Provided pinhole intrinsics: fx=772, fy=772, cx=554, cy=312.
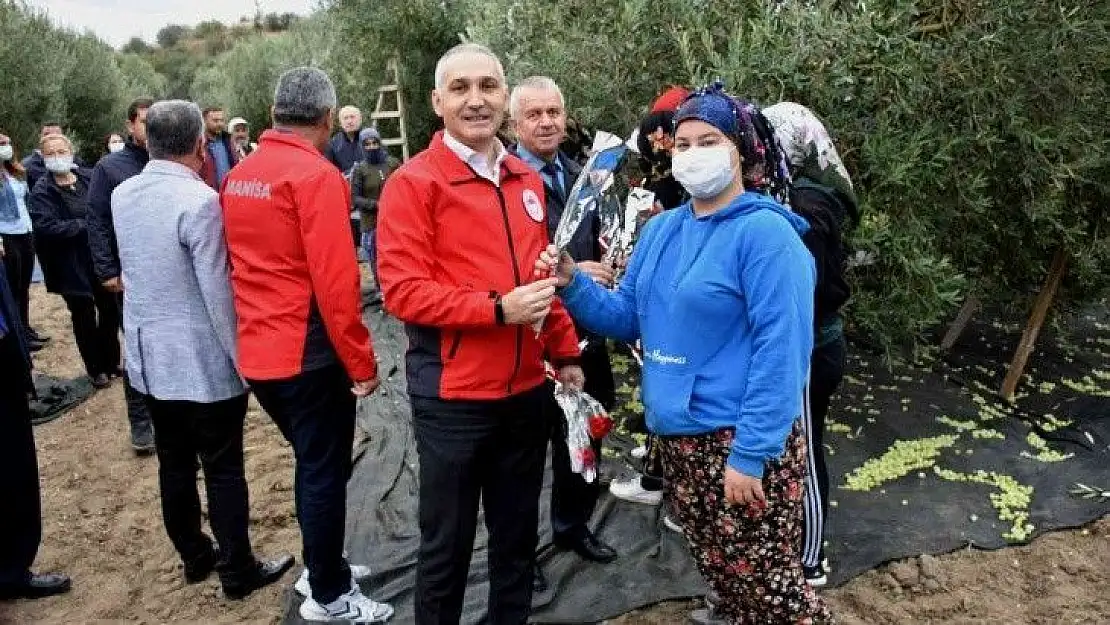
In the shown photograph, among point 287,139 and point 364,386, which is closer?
point 287,139

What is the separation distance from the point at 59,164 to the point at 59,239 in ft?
2.05

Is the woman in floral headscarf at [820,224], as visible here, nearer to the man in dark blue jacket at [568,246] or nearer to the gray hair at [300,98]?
the man in dark blue jacket at [568,246]

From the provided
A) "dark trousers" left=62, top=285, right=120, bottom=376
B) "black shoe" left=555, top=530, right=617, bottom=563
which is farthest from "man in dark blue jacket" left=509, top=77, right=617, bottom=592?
"dark trousers" left=62, top=285, right=120, bottom=376

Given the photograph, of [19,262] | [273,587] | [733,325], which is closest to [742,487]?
[733,325]

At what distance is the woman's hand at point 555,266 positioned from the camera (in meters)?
2.30

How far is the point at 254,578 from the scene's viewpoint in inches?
139

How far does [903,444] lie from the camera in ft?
16.1

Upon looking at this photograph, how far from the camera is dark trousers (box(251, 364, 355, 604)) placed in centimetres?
294

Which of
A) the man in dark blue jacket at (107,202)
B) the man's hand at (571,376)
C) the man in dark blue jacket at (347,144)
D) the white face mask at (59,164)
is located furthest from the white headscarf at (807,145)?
the man in dark blue jacket at (347,144)

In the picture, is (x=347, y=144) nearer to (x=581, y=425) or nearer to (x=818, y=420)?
(x=818, y=420)

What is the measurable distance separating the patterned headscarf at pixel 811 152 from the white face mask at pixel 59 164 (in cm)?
550

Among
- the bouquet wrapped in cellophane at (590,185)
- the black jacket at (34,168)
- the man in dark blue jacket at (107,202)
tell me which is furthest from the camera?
the black jacket at (34,168)

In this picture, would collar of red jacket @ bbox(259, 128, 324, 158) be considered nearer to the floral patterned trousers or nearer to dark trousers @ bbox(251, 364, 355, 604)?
dark trousers @ bbox(251, 364, 355, 604)

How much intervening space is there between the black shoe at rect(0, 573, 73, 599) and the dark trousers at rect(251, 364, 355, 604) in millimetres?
1479
